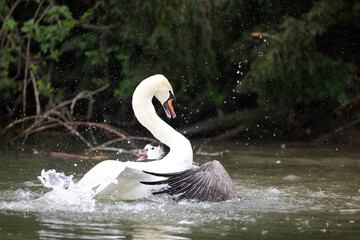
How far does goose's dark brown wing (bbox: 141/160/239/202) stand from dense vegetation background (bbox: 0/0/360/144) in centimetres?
352

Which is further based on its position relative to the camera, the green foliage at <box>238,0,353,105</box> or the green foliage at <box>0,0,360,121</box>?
the green foliage at <box>0,0,360,121</box>

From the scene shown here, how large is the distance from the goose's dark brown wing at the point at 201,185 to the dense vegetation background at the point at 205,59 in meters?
3.52

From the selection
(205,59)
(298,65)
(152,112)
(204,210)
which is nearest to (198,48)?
(205,59)

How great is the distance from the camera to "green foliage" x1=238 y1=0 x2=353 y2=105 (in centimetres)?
920

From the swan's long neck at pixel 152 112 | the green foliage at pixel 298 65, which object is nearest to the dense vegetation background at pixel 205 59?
the green foliage at pixel 298 65

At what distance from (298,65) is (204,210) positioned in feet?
14.8

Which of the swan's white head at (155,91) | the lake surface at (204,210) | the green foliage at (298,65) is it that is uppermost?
the green foliage at (298,65)

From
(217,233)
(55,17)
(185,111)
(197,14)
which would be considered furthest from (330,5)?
(217,233)

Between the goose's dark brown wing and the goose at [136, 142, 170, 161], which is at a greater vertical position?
the goose at [136, 142, 170, 161]

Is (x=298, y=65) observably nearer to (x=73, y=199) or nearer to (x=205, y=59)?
(x=205, y=59)

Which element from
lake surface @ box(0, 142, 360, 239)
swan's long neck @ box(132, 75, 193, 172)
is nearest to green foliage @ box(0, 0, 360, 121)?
lake surface @ box(0, 142, 360, 239)

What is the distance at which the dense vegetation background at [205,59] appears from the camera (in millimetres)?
9453

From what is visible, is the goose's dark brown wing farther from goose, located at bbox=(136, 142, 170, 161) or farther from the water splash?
goose, located at bbox=(136, 142, 170, 161)

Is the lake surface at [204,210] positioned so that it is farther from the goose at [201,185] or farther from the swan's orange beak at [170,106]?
the swan's orange beak at [170,106]
